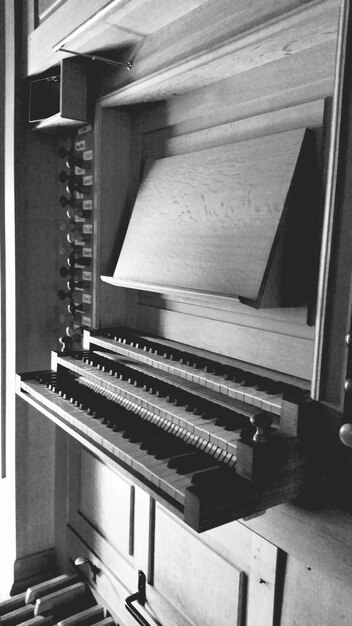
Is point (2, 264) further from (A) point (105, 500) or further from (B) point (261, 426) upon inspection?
(B) point (261, 426)

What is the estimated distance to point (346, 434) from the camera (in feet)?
3.88

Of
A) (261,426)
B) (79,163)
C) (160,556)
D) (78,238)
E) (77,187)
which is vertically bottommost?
(160,556)

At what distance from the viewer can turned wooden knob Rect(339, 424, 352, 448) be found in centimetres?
118

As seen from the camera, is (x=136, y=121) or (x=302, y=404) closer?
(x=302, y=404)

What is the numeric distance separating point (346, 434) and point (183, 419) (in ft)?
1.73

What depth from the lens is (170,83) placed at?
192cm

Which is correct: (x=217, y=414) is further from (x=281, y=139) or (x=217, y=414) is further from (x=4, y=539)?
(x=4, y=539)

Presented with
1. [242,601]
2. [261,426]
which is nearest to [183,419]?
[261,426]

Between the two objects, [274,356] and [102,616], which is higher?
[274,356]

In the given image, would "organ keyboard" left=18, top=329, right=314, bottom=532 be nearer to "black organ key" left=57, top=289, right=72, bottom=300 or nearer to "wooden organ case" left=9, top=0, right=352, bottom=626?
"wooden organ case" left=9, top=0, right=352, bottom=626

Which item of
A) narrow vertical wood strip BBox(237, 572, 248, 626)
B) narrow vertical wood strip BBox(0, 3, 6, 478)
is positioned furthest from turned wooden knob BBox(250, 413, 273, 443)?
narrow vertical wood strip BBox(0, 3, 6, 478)

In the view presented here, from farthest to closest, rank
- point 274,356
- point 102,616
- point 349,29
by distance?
point 102,616, point 274,356, point 349,29

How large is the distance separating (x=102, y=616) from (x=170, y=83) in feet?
8.21

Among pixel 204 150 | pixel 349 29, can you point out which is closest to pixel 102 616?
pixel 204 150
